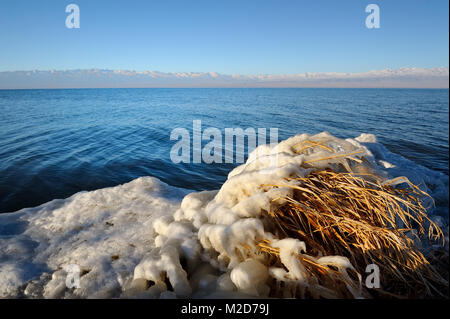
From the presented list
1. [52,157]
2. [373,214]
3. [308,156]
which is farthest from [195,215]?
[52,157]

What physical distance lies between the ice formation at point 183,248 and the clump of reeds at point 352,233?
0.49ft

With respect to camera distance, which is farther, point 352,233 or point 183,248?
point 183,248

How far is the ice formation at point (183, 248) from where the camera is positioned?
2.40 metres

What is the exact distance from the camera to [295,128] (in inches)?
968

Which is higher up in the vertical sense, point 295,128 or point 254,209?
point 295,128

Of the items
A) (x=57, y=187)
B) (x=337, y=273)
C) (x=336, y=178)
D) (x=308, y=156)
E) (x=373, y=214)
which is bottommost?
(x=57, y=187)

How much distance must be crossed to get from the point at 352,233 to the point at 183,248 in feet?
6.93

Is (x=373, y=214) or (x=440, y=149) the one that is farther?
(x=440, y=149)

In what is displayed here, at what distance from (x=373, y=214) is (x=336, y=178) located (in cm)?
61

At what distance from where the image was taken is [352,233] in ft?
8.59

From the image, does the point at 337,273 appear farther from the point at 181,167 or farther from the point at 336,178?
the point at 181,167

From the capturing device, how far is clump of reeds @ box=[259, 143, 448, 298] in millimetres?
2395

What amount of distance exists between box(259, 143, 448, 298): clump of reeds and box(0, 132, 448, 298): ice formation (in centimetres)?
15

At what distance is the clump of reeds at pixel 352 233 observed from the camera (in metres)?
2.39
